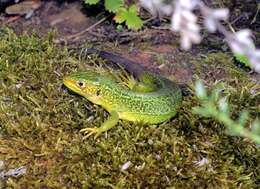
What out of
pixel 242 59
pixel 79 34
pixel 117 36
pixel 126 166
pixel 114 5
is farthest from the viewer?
pixel 79 34

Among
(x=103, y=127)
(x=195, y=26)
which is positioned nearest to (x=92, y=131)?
(x=103, y=127)

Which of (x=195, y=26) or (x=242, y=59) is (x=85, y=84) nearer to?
(x=242, y=59)

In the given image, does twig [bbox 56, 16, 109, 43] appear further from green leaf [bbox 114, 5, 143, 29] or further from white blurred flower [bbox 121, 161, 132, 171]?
white blurred flower [bbox 121, 161, 132, 171]

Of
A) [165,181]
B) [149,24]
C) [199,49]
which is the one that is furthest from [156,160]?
[149,24]

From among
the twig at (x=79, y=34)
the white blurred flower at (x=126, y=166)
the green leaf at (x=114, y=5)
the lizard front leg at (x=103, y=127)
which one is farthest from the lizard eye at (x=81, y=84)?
the green leaf at (x=114, y=5)

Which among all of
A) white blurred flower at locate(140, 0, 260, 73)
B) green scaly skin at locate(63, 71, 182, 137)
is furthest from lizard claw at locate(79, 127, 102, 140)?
white blurred flower at locate(140, 0, 260, 73)

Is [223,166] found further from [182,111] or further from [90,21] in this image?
[90,21]

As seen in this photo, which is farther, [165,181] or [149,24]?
[149,24]
